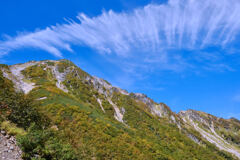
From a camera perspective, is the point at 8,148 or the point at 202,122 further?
the point at 202,122

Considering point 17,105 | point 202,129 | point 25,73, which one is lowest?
point 17,105

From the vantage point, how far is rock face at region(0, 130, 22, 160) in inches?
289

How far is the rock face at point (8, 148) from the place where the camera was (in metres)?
7.35

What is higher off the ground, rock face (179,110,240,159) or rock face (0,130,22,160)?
rock face (179,110,240,159)

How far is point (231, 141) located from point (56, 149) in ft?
592

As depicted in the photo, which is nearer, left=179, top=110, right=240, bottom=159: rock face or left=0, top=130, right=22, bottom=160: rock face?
left=0, top=130, right=22, bottom=160: rock face

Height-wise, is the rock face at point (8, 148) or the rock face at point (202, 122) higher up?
the rock face at point (202, 122)

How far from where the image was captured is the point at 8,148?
7.87 meters

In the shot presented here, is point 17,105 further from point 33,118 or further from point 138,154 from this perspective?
point 138,154

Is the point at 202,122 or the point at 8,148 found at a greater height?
the point at 202,122

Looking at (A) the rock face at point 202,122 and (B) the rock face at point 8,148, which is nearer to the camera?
(B) the rock face at point 8,148

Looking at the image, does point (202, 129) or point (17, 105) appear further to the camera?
point (202, 129)

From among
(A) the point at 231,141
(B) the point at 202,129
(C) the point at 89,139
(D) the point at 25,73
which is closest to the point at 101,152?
(C) the point at 89,139

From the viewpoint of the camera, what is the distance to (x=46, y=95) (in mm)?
28094
